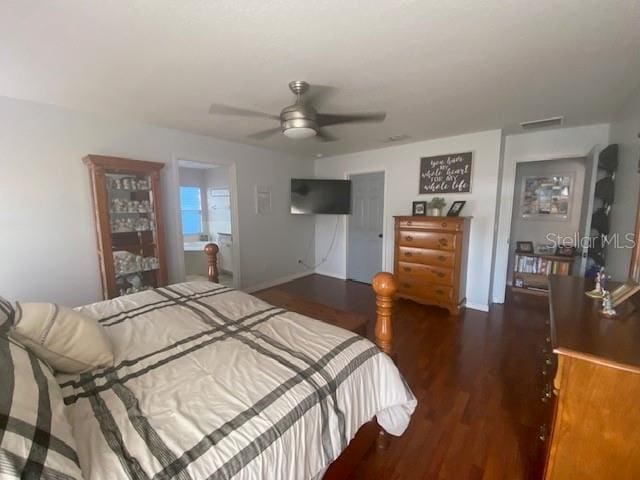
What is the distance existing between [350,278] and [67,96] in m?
4.18

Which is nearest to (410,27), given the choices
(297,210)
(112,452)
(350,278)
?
(112,452)

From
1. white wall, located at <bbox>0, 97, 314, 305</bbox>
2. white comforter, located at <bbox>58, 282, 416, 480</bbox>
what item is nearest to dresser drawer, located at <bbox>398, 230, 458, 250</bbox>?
white comforter, located at <bbox>58, 282, 416, 480</bbox>

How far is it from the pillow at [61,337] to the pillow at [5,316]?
15mm

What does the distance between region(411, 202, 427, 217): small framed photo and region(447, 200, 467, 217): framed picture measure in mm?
307

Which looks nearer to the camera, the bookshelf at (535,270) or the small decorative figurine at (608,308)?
the small decorative figurine at (608,308)

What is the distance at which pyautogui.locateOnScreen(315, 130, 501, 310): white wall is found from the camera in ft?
10.9

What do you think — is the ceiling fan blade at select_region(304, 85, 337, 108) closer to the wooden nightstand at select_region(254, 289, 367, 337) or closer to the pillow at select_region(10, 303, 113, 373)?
the wooden nightstand at select_region(254, 289, 367, 337)

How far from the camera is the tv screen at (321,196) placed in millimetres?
4480

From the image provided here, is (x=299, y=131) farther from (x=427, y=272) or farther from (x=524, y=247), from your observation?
(x=524, y=247)

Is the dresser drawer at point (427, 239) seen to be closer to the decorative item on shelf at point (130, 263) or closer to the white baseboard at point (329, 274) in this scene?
the white baseboard at point (329, 274)

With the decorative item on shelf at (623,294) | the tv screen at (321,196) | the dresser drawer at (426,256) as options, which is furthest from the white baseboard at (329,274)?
the decorative item on shelf at (623,294)

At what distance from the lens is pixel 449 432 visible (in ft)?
5.40

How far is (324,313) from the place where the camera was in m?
1.96

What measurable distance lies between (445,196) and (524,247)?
1.84m
